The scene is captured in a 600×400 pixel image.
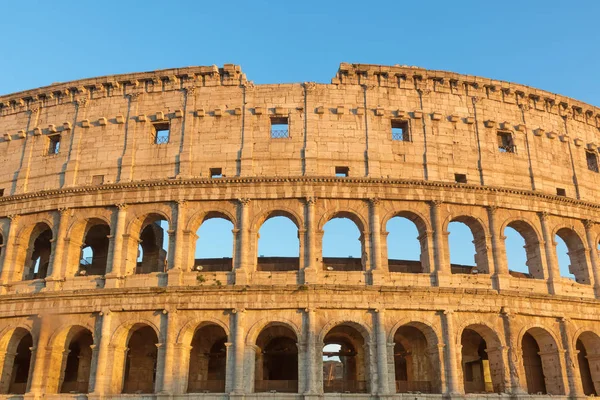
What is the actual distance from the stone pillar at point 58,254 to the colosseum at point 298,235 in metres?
0.09

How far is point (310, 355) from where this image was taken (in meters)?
20.9

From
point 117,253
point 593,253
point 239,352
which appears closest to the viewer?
point 239,352

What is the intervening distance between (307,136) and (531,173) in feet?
34.9

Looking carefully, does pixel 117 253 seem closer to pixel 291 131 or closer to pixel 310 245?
pixel 310 245

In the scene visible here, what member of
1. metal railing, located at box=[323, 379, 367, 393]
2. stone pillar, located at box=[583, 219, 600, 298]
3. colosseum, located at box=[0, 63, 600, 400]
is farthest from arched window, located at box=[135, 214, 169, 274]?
stone pillar, located at box=[583, 219, 600, 298]

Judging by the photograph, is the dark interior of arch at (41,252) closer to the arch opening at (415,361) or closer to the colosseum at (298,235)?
the colosseum at (298,235)

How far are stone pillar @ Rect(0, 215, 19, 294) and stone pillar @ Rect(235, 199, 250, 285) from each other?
1010cm

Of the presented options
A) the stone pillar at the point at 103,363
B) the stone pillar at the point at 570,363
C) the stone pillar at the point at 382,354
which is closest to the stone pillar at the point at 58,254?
the stone pillar at the point at 103,363

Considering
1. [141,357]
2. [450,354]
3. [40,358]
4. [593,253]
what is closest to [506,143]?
[593,253]

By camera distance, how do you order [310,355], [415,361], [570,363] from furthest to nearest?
1. [415,361]
2. [570,363]
3. [310,355]

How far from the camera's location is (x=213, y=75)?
25906 mm

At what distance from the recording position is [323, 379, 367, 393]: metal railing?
2166 cm

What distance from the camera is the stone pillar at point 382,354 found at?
67.9 feet

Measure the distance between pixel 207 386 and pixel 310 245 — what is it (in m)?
6.87
